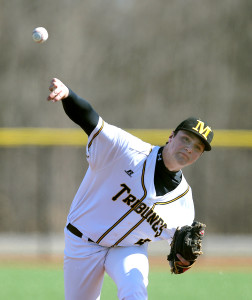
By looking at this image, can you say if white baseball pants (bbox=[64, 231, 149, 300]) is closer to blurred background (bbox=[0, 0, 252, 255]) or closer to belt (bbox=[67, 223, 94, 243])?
belt (bbox=[67, 223, 94, 243])

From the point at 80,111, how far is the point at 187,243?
105cm

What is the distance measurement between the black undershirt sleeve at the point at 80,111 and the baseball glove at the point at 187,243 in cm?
87

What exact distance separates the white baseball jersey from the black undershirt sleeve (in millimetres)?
112

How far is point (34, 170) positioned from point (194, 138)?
655 cm

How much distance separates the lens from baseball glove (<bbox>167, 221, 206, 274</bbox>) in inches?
158

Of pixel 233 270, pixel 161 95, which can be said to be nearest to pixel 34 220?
pixel 233 270

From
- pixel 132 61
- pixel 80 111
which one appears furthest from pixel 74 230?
pixel 132 61

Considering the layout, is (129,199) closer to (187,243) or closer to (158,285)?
(187,243)

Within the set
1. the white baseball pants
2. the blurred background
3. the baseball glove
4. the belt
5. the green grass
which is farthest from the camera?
the blurred background

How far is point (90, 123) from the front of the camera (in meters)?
3.81

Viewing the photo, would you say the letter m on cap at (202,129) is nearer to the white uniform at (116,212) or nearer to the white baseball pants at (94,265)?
the white uniform at (116,212)

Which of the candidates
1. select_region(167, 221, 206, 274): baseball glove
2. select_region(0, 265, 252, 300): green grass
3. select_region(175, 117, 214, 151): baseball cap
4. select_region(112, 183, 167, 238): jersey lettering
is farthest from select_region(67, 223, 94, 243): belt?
select_region(0, 265, 252, 300): green grass

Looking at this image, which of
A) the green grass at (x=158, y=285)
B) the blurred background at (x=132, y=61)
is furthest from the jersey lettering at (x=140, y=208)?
the blurred background at (x=132, y=61)

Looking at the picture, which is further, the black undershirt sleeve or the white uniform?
the white uniform
